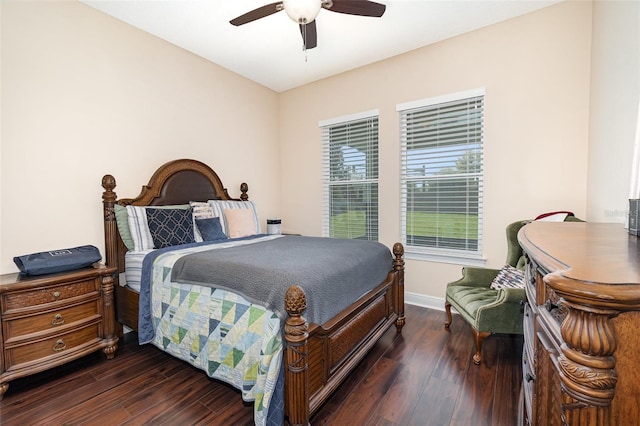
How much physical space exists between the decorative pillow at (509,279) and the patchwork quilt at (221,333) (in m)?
2.05

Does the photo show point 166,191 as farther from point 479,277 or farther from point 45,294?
point 479,277

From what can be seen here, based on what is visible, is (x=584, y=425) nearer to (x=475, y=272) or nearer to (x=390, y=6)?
(x=475, y=272)

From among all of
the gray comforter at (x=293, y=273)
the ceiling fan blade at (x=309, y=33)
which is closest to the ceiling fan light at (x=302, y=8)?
the ceiling fan blade at (x=309, y=33)

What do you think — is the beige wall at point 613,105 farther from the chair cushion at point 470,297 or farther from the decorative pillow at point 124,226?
the decorative pillow at point 124,226

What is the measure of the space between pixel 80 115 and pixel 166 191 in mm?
965

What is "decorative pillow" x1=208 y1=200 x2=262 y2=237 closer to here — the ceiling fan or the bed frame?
the bed frame

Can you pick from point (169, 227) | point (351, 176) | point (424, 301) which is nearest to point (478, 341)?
point (424, 301)

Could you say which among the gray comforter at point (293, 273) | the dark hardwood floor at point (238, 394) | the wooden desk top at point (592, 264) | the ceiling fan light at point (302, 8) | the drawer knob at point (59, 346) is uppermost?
the ceiling fan light at point (302, 8)

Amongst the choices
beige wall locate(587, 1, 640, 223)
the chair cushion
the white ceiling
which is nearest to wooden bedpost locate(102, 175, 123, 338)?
the white ceiling

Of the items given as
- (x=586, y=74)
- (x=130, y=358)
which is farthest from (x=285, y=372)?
(x=586, y=74)

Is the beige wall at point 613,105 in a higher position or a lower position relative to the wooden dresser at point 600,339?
higher

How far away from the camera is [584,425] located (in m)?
0.57

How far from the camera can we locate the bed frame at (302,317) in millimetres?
1418

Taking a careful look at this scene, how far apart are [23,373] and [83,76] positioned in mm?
2410
